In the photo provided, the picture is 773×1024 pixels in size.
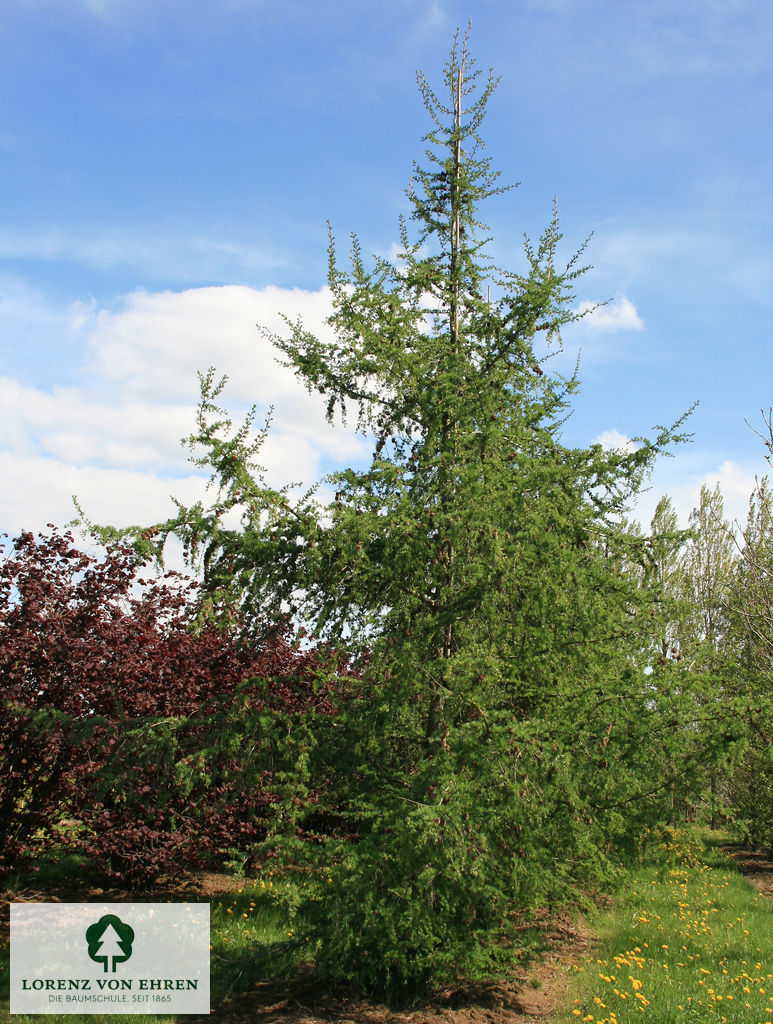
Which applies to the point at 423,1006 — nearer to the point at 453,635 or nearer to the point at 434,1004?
the point at 434,1004

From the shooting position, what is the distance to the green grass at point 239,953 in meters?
5.21

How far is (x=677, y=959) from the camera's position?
6.42m

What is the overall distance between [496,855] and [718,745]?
1829 mm

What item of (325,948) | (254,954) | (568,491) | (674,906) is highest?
(568,491)

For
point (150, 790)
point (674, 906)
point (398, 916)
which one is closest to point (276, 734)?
point (398, 916)

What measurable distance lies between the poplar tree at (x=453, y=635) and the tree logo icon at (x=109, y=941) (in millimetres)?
2030

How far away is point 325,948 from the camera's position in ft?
17.0

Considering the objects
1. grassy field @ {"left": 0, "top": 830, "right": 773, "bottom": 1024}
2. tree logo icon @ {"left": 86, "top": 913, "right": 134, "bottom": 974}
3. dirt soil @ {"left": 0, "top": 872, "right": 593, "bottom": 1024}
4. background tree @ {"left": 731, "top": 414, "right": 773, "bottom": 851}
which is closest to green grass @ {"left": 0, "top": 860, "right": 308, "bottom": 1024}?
grassy field @ {"left": 0, "top": 830, "right": 773, "bottom": 1024}

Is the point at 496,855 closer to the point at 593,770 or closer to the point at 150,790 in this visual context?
the point at 593,770

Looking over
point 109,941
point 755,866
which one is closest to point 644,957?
point 109,941

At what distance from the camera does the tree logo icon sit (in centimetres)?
607

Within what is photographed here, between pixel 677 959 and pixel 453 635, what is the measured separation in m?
3.77

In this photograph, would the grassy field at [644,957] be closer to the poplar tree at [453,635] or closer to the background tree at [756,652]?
the poplar tree at [453,635]

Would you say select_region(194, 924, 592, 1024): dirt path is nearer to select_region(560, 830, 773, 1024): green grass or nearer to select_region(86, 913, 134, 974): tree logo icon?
select_region(560, 830, 773, 1024): green grass
